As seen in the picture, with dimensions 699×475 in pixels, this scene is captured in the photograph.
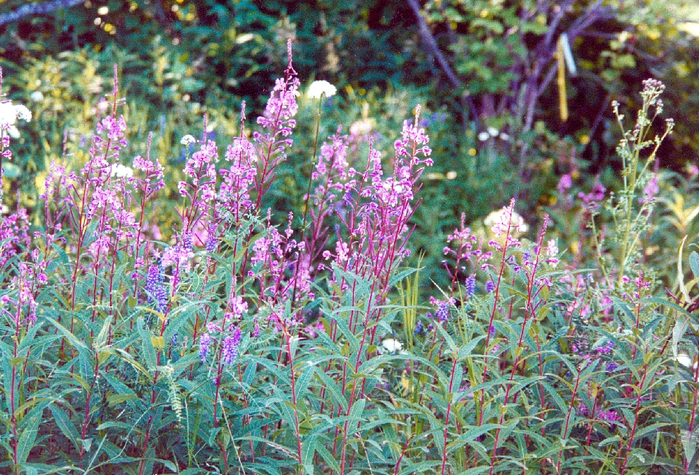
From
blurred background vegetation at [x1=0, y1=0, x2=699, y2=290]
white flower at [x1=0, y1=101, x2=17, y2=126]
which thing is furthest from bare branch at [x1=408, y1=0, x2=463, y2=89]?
white flower at [x1=0, y1=101, x2=17, y2=126]

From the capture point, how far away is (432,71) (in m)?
6.43

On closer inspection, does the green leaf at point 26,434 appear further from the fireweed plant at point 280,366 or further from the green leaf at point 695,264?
the green leaf at point 695,264

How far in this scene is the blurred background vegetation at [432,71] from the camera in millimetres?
5246

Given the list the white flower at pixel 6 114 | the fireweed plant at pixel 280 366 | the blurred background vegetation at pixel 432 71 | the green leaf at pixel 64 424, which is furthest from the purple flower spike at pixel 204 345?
the blurred background vegetation at pixel 432 71

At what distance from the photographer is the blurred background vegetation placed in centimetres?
525

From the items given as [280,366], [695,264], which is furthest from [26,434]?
[695,264]

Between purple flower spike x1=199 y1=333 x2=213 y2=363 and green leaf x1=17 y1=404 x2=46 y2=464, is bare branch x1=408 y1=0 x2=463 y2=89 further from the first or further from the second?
green leaf x1=17 y1=404 x2=46 y2=464

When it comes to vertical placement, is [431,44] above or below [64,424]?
above

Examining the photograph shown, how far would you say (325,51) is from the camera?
19.7 ft

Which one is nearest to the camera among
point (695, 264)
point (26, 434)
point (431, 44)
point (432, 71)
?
point (26, 434)

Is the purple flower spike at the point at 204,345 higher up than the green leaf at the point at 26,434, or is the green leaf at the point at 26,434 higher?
the purple flower spike at the point at 204,345

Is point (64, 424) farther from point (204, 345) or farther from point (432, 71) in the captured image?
point (432, 71)

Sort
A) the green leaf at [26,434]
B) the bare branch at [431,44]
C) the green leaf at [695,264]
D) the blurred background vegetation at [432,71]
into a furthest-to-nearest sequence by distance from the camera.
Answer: the bare branch at [431,44]
the blurred background vegetation at [432,71]
the green leaf at [695,264]
the green leaf at [26,434]

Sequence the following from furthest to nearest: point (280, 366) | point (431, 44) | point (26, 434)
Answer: point (431, 44), point (280, 366), point (26, 434)
